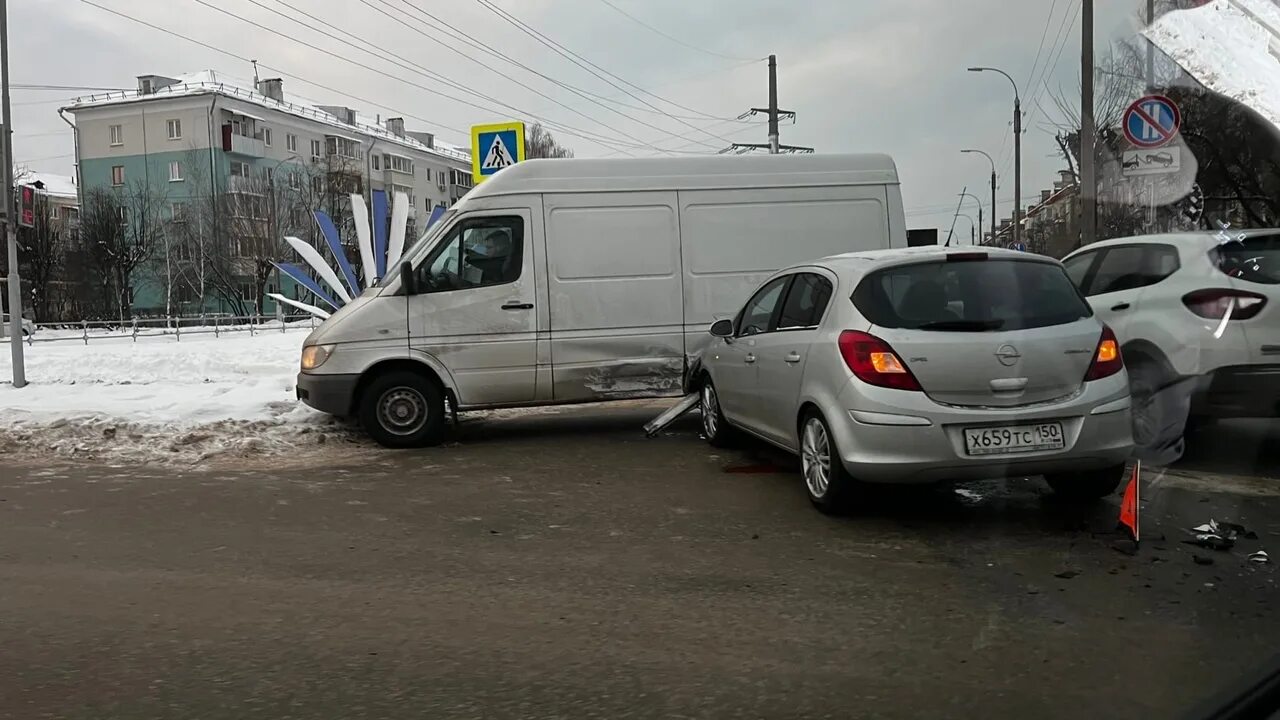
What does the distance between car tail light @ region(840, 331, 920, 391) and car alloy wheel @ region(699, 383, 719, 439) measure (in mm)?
2565

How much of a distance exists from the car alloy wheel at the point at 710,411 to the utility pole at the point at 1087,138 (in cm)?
923

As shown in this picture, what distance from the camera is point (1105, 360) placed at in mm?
5418

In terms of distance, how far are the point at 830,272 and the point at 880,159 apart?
12.4ft

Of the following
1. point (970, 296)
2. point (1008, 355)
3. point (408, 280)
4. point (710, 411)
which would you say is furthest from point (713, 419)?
point (1008, 355)

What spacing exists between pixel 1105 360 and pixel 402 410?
5663mm

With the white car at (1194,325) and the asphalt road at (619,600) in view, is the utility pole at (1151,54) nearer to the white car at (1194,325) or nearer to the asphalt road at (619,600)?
the white car at (1194,325)

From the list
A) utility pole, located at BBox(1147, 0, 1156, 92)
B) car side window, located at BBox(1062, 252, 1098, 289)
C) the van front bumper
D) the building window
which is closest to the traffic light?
the van front bumper

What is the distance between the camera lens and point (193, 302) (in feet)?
169

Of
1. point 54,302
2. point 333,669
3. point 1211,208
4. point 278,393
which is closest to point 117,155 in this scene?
point 54,302

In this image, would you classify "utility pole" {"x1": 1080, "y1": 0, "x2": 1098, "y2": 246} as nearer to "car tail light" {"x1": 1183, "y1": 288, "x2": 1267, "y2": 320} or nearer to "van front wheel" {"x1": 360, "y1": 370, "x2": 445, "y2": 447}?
"car tail light" {"x1": 1183, "y1": 288, "x2": 1267, "y2": 320}

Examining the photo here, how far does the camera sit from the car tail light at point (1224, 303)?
645cm

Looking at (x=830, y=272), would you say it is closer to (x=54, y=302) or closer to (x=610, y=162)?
(x=610, y=162)

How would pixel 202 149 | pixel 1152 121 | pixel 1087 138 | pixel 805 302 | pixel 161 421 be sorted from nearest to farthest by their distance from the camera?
pixel 805 302 → pixel 161 421 → pixel 1152 121 → pixel 1087 138 → pixel 202 149

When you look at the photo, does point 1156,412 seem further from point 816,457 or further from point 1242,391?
point 816,457
